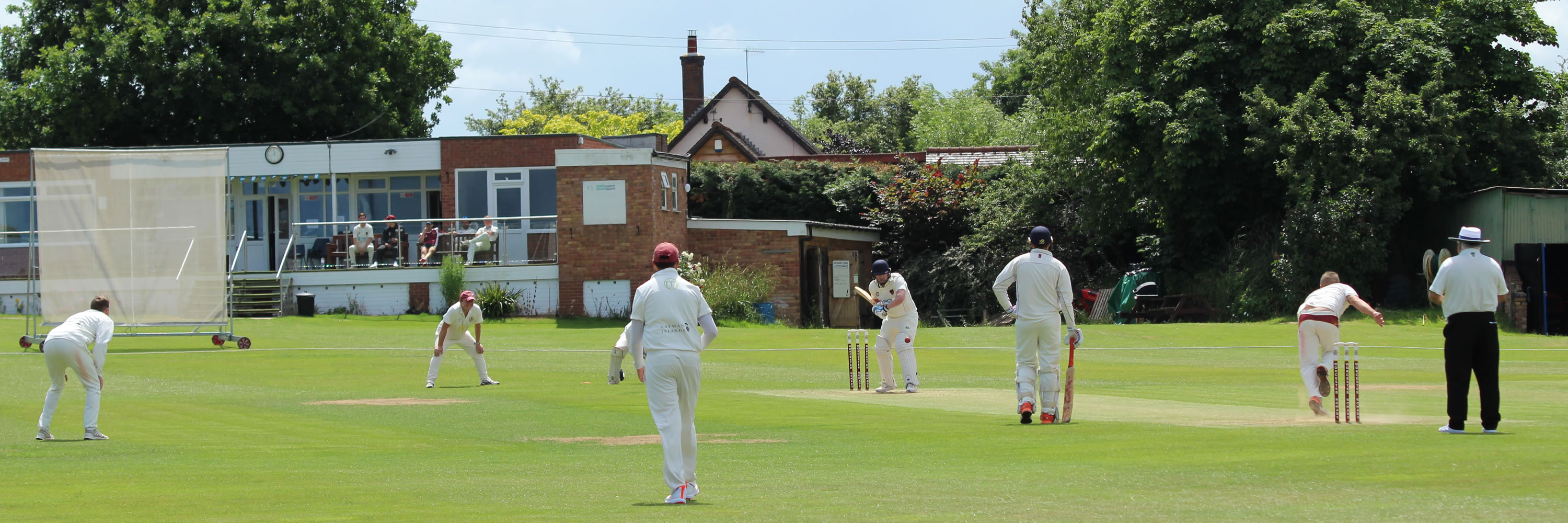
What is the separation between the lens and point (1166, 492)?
8336 mm

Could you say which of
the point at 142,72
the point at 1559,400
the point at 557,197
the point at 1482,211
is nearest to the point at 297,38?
the point at 142,72

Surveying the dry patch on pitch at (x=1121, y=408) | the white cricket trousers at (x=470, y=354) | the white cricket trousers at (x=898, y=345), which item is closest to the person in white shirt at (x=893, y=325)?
the white cricket trousers at (x=898, y=345)

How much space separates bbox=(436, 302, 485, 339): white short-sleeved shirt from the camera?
2014 centimetres

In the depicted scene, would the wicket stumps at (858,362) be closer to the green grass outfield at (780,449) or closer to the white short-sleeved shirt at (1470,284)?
the green grass outfield at (780,449)

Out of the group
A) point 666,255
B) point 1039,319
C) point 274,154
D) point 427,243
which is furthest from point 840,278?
point 666,255

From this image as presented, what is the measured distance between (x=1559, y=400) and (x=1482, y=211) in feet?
60.1

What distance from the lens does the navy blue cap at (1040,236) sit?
12.6m

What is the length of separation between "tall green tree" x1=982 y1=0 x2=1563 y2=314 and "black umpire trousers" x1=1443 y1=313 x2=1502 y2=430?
70.4ft

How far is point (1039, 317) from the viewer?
12.8 metres

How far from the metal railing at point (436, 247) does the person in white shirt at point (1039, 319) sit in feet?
81.6

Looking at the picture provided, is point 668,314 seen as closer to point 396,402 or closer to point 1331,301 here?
point 1331,301

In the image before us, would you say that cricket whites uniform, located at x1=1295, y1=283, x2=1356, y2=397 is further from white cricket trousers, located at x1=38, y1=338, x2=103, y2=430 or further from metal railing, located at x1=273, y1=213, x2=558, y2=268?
metal railing, located at x1=273, y1=213, x2=558, y2=268

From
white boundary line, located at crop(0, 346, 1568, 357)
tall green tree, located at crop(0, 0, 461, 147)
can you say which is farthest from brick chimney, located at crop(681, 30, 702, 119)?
white boundary line, located at crop(0, 346, 1568, 357)

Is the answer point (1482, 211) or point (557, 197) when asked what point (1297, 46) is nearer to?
point (1482, 211)
